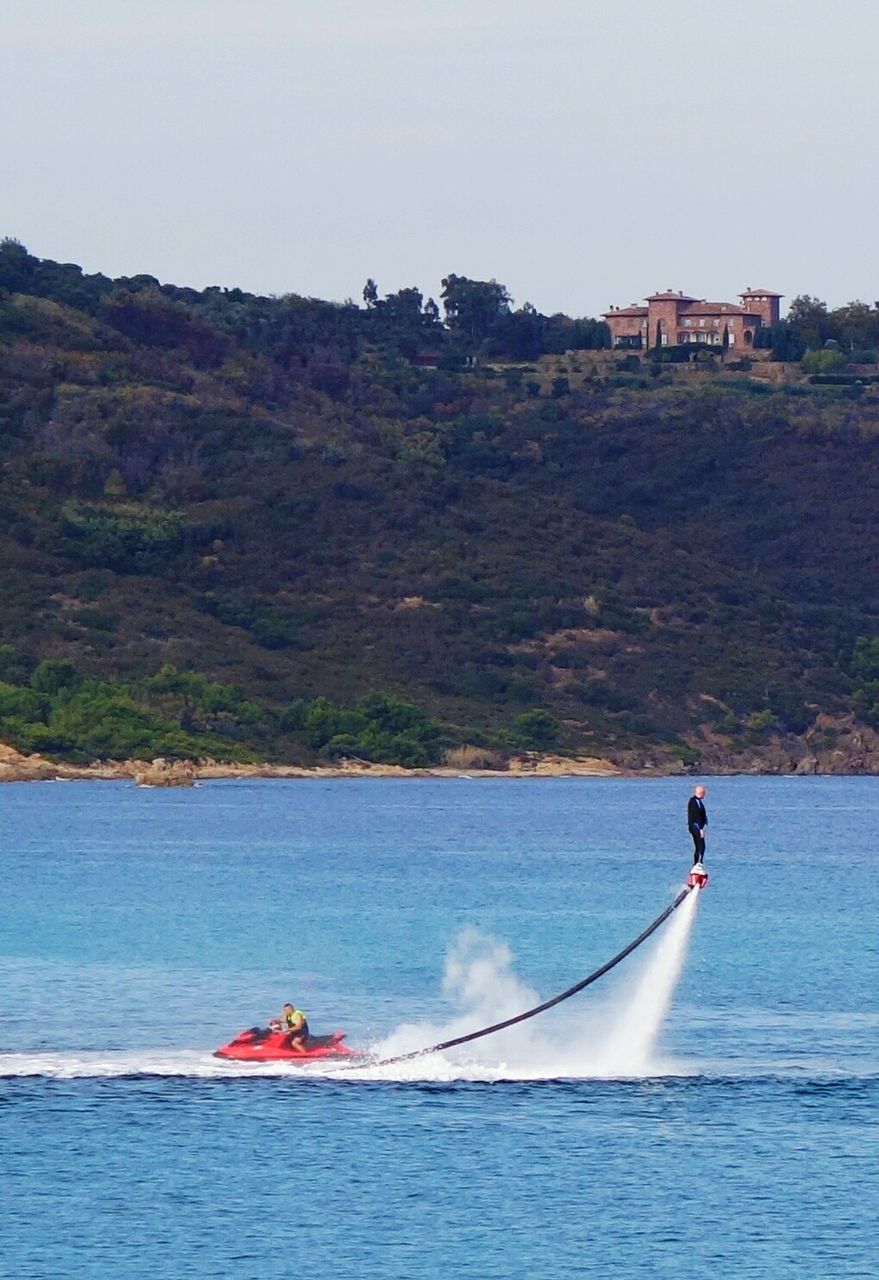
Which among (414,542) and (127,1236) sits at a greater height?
(414,542)

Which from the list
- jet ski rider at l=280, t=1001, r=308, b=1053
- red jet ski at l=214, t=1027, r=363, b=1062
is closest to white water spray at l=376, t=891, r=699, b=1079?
red jet ski at l=214, t=1027, r=363, b=1062

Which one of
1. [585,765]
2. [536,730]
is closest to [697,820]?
[536,730]

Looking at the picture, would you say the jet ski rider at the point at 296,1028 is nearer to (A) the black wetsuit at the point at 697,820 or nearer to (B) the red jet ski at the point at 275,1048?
(B) the red jet ski at the point at 275,1048

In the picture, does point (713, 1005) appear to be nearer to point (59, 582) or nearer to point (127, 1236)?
point (127, 1236)

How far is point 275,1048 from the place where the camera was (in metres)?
52.2

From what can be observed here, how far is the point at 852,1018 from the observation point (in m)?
62.6

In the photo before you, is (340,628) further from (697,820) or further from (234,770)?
(697,820)

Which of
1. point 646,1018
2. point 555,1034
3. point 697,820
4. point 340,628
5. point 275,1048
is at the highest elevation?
point 340,628

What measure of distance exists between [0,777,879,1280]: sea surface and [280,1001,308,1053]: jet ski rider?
1.87 ft

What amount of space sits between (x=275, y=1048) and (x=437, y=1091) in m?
3.71

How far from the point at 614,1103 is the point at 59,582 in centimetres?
13217

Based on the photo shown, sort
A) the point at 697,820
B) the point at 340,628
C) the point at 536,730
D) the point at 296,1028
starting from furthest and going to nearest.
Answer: the point at 340,628, the point at 536,730, the point at 296,1028, the point at 697,820

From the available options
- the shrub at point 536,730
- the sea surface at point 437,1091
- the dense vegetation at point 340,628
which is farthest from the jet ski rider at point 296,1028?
the shrub at point 536,730

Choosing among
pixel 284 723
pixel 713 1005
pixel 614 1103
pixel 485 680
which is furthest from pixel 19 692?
pixel 614 1103
